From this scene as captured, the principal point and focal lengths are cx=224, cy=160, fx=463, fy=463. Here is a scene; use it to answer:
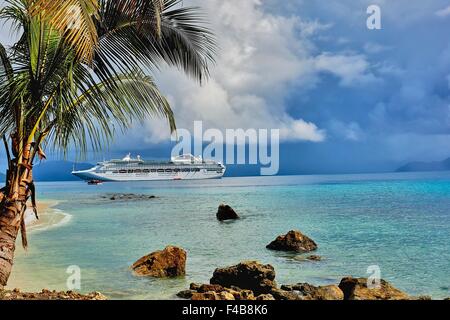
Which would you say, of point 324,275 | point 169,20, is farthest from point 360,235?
point 169,20

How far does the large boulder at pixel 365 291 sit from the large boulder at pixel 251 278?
121 centimetres

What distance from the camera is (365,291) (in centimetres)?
712

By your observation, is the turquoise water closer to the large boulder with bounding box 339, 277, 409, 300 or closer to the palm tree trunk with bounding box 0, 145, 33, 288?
the large boulder with bounding box 339, 277, 409, 300

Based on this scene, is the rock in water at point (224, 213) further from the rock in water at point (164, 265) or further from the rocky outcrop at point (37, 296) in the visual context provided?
the rocky outcrop at point (37, 296)

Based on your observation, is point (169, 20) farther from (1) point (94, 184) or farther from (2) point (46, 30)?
(1) point (94, 184)

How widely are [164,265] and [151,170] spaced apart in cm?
6376

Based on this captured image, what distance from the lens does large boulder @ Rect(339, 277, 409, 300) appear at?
6.86 meters

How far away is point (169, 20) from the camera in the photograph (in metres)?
5.32

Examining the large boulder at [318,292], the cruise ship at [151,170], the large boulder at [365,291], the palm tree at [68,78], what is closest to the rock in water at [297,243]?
the large boulder at [365,291]

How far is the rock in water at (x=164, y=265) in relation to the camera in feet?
32.0

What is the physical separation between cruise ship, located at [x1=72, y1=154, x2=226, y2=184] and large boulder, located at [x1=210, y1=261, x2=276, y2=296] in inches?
2573

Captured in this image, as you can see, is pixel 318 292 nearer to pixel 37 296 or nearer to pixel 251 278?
pixel 251 278

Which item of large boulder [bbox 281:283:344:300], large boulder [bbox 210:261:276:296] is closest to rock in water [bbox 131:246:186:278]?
large boulder [bbox 210:261:276:296]
